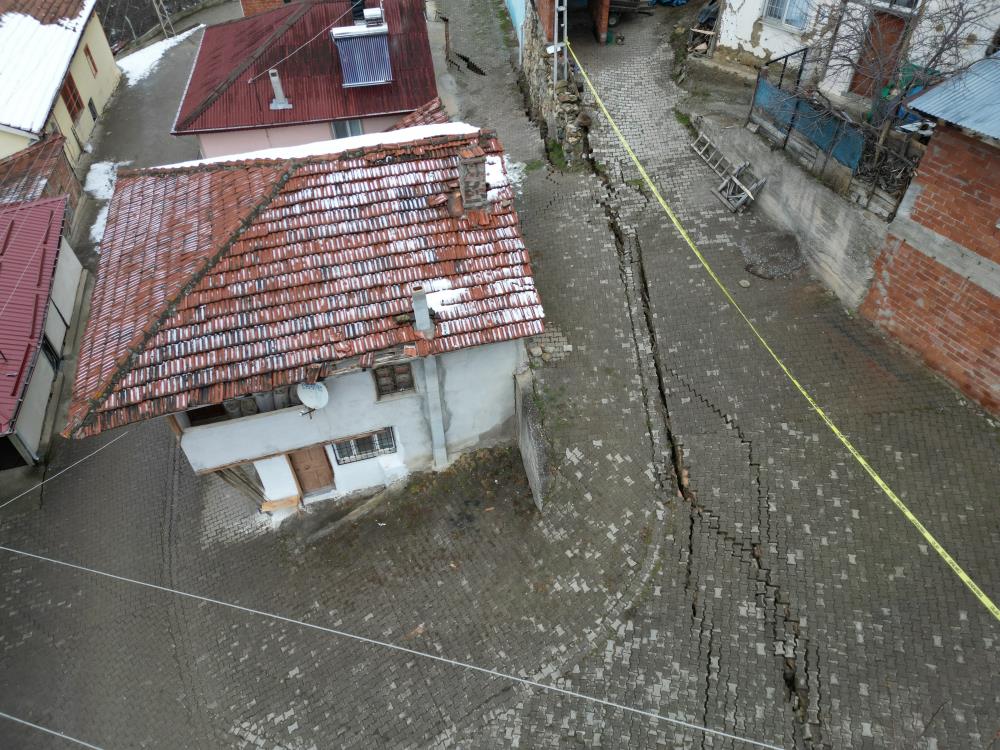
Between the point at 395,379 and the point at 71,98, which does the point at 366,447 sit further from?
the point at 71,98

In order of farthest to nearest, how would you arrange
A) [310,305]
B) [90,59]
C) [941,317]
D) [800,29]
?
[90,59]
[800,29]
[941,317]
[310,305]

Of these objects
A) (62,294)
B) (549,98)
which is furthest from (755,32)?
(62,294)

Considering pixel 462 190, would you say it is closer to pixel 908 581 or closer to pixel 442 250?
pixel 442 250

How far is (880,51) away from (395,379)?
11469 mm

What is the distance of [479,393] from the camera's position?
41.2 ft

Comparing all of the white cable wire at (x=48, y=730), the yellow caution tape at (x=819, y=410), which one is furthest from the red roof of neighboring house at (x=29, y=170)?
the yellow caution tape at (x=819, y=410)

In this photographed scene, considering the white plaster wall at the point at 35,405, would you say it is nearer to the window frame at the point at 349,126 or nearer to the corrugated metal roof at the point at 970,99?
the window frame at the point at 349,126

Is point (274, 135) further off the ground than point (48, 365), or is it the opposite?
point (274, 135)

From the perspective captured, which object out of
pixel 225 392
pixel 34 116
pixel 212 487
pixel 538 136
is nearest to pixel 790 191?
pixel 538 136

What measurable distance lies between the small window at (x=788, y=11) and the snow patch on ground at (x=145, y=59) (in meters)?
28.2

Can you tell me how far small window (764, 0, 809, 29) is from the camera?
15.9 meters

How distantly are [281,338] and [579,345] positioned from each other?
660 cm

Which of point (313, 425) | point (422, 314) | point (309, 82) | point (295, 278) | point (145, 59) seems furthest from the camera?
point (145, 59)

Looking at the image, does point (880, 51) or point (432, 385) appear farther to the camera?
point (880, 51)
